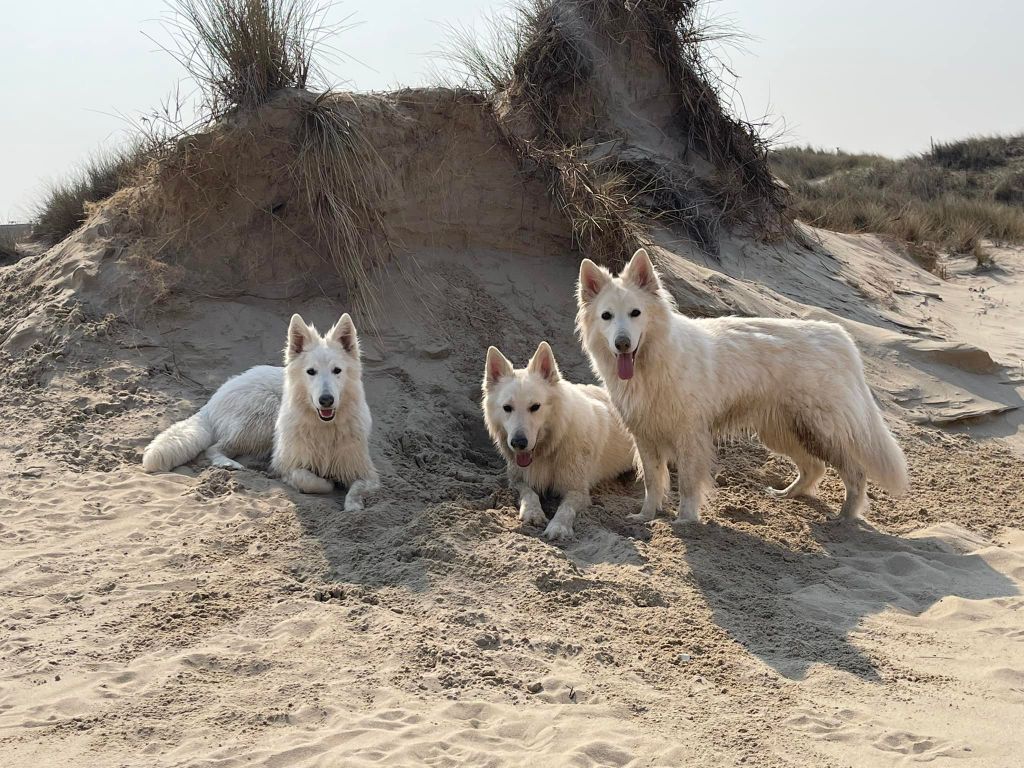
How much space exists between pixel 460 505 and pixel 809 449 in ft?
8.48

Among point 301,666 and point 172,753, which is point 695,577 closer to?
point 301,666

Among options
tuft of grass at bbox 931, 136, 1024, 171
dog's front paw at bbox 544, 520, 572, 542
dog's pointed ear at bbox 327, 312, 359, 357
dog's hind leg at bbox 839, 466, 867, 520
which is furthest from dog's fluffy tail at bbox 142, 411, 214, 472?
tuft of grass at bbox 931, 136, 1024, 171

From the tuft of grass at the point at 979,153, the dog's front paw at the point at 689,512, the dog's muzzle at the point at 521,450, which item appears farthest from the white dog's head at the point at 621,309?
the tuft of grass at the point at 979,153

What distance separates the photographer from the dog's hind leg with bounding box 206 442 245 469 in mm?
6746

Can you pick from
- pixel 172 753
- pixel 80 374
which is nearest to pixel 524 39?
pixel 80 374

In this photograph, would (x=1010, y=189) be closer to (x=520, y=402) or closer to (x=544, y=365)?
(x=544, y=365)

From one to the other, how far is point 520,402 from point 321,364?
56.9 inches

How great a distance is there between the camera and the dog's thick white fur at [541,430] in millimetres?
6355

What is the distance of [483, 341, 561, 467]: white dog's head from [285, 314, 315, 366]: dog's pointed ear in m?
1.33

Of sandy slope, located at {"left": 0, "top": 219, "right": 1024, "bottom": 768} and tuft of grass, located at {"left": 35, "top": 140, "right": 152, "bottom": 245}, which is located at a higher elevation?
tuft of grass, located at {"left": 35, "top": 140, "right": 152, "bottom": 245}

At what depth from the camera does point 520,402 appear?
252 inches

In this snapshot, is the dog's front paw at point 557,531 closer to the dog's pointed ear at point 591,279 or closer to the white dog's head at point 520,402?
the white dog's head at point 520,402

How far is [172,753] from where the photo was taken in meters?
3.43

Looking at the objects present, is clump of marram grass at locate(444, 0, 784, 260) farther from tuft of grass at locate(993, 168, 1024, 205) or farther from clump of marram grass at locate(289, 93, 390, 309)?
tuft of grass at locate(993, 168, 1024, 205)
